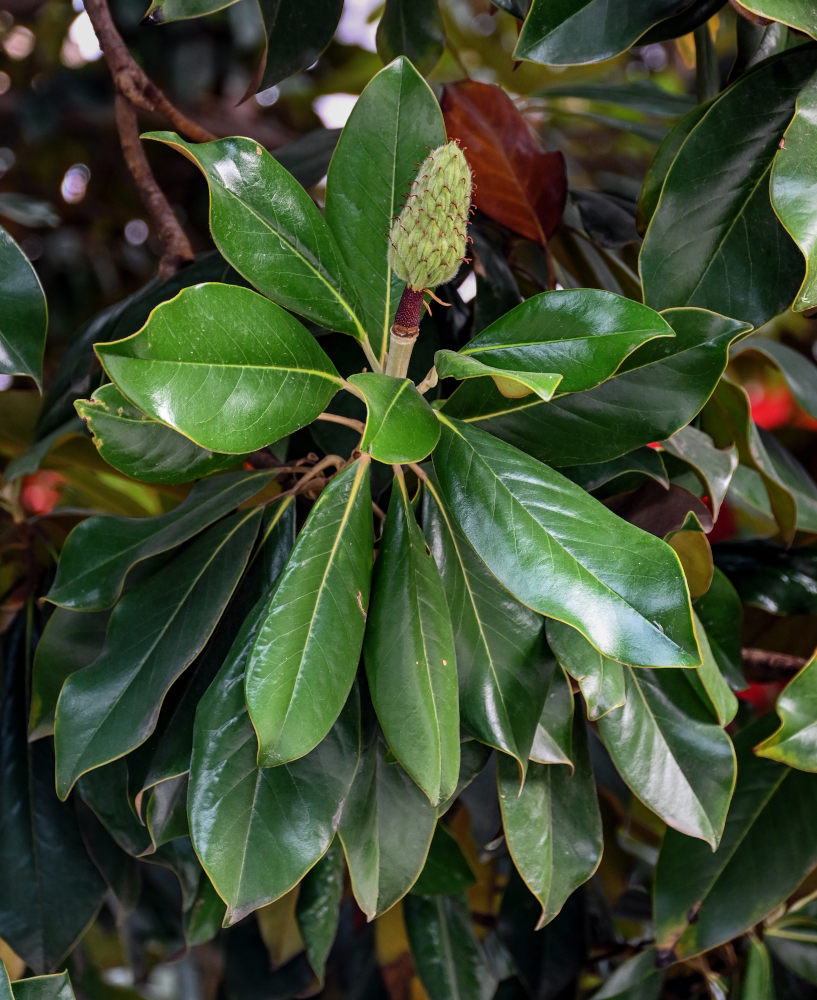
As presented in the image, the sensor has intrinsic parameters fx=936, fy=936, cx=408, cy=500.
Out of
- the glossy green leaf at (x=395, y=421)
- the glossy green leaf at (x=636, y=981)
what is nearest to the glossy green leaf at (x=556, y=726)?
the glossy green leaf at (x=395, y=421)

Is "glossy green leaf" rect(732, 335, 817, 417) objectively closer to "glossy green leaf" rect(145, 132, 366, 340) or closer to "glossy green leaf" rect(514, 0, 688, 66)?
"glossy green leaf" rect(514, 0, 688, 66)

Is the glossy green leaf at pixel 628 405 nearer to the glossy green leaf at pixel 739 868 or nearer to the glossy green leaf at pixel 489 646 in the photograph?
the glossy green leaf at pixel 489 646

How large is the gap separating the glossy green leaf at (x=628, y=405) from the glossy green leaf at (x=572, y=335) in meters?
0.06

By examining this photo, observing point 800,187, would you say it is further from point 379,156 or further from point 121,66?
point 121,66

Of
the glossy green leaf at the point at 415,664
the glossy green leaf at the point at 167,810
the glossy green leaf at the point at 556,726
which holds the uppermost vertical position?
the glossy green leaf at the point at 415,664

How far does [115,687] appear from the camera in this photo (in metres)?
0.65

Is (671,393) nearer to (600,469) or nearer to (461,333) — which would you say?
(600,469)

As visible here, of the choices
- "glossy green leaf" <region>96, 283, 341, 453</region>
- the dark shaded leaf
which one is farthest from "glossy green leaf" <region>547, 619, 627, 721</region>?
the dark shaded leaf

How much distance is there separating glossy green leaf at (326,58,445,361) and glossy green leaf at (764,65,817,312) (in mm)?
219

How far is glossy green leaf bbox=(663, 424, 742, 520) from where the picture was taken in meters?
0.71

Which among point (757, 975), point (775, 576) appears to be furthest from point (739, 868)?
point (775, 576)

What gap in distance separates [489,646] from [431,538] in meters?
0.08

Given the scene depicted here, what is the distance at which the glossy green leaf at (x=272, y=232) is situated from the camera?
542mm

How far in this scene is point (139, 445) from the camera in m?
0.56
